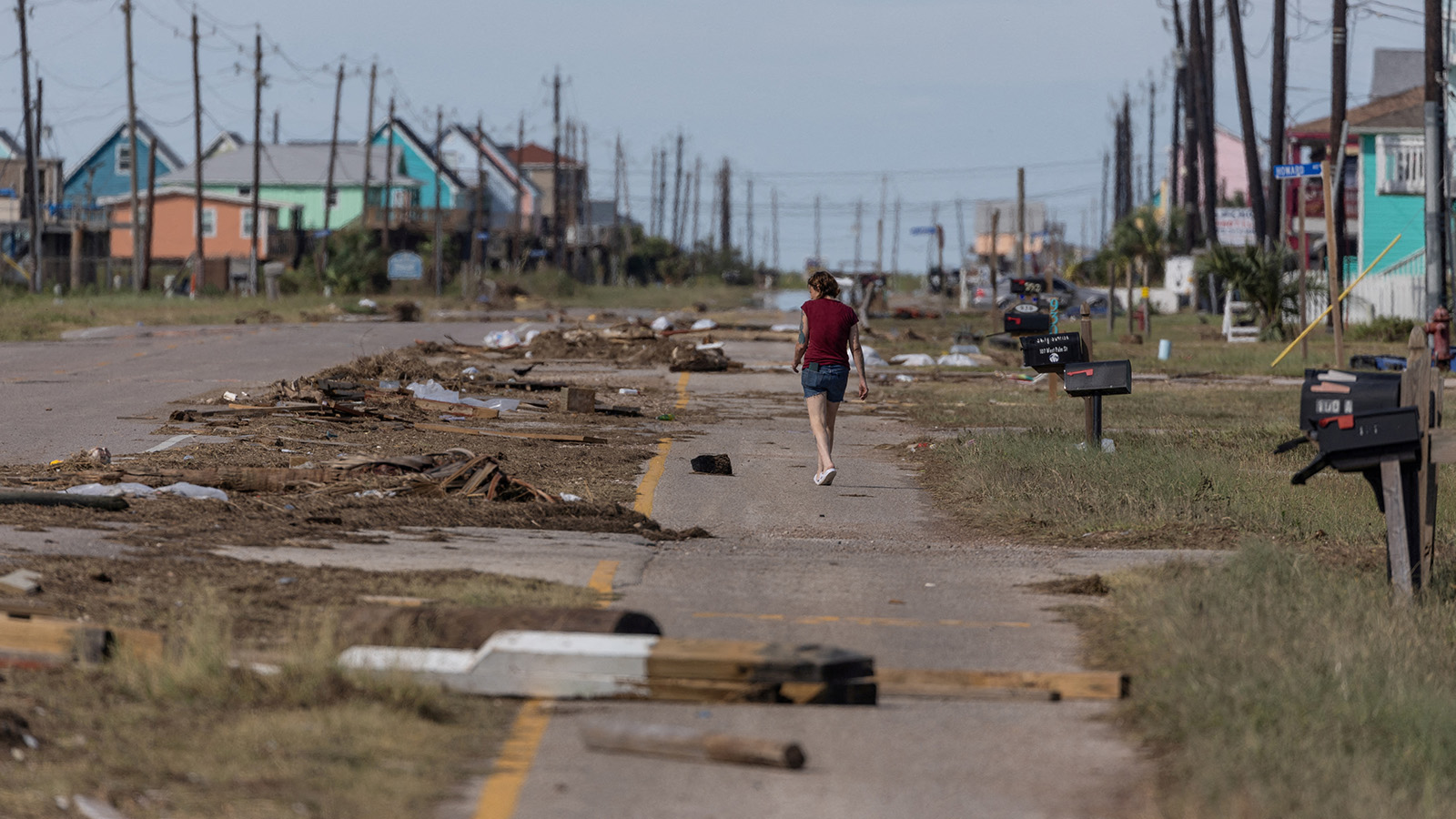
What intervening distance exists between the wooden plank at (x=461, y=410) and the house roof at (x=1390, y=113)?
1339 inches

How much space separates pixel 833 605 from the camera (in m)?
8.34

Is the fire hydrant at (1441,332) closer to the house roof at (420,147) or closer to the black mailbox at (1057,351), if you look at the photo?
the black mailbox at (1057,351)

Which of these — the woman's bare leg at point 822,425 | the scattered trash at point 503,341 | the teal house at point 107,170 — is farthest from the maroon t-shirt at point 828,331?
the teal house at point 107,170

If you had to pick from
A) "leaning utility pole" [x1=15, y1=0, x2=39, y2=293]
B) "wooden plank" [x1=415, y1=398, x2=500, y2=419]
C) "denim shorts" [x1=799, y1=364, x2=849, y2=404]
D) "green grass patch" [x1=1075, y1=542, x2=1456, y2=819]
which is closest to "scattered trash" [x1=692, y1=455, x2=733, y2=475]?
"denim shorts" [x1=799, y1=364, x2=849, y2=404]

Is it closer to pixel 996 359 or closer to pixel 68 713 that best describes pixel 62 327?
pixel 996 359

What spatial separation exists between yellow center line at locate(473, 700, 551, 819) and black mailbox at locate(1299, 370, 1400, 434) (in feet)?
14.2

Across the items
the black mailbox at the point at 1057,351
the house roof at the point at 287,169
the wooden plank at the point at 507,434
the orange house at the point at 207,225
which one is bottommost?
the wooden plank at the point at 507,434

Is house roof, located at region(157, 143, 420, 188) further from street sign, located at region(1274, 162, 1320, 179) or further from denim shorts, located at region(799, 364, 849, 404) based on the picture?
denim shorts, located at region(799, 364, 849, 404)

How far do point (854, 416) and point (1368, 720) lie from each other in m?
14.5

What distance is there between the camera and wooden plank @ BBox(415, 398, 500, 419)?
58.4ft

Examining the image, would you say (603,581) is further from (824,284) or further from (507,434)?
(507,434)

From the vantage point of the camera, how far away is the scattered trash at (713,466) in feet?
46.4

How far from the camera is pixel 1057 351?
14.9m

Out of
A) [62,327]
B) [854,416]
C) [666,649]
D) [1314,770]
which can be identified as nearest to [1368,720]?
[1314,770]
